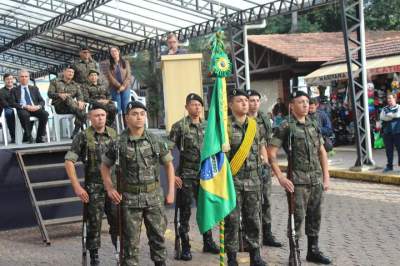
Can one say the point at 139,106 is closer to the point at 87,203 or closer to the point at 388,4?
the point at 87,203

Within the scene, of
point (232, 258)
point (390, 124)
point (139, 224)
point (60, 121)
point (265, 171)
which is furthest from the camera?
point (390, 124)

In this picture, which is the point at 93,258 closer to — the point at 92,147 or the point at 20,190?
the point at 92,147

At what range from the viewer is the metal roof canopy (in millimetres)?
15906

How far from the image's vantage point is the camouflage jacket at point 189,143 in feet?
22.9

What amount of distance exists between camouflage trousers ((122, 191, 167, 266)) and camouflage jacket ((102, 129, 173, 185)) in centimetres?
16

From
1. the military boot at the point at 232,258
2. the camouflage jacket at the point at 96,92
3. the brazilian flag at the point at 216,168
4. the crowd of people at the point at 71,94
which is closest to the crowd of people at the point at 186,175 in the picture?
the military boot at the point at 232,258

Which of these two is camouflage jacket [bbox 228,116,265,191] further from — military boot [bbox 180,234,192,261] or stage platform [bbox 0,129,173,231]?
stage platform [bbox 0,129,173,231]

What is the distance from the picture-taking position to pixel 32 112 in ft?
33.7

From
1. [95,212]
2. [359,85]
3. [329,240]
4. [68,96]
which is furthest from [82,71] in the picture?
[359,85]

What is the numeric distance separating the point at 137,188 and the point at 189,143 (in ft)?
5.41

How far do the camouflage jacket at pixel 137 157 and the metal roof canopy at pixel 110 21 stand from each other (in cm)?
753

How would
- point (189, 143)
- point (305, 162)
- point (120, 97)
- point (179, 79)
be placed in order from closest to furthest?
point (305, 162)
point (189, 143)
point (179, 79)
point (120, 97)

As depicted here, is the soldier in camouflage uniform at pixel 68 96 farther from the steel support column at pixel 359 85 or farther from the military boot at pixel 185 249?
the steel support column at pixel 359 85

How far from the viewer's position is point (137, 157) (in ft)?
17.9
